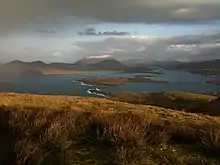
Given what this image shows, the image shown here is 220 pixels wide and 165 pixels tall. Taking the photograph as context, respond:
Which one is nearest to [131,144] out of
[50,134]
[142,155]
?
[142,155]

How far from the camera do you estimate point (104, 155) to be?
10445 millimetres

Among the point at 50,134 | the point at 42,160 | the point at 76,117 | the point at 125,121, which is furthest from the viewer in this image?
the point at 76,117

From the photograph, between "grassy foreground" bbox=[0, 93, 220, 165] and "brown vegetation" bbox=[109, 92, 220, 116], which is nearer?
"grassy foreground" bbox=[0, 93, 220, 165]

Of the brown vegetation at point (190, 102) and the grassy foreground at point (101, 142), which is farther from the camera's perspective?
the brown vegetation at point (190, 102)

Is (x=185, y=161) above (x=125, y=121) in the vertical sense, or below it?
below

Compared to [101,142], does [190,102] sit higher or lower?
lower

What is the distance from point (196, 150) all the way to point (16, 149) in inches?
178

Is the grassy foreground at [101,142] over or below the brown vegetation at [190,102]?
over

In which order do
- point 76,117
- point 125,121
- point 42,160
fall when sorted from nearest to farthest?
point 42,160 < point 125,121 < point 76,117

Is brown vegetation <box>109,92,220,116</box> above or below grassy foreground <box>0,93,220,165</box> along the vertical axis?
below

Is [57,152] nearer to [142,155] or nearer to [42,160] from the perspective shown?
[42,160]

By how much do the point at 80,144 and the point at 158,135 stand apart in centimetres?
206

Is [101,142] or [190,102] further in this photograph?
[190,102]

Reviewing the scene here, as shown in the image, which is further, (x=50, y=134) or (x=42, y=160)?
(x=50, y=134)
